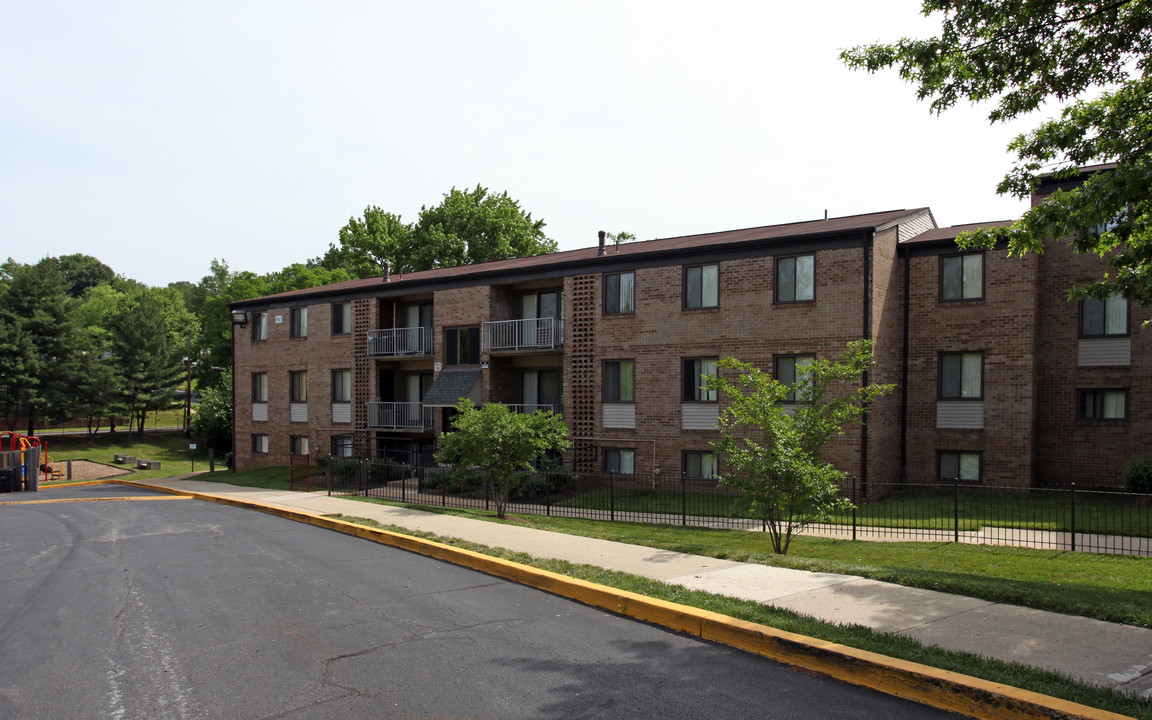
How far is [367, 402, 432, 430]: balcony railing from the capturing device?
29.2m

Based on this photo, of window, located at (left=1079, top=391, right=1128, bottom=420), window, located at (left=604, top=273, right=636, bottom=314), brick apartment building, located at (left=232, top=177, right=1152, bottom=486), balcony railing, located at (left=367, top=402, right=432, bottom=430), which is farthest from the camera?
balcony railing, located at (left=367, top=402, right=432, bottom=430)

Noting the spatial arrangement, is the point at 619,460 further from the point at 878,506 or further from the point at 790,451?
the point at 790,451

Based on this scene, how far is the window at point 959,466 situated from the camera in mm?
20719

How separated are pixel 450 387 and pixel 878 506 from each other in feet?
49.4

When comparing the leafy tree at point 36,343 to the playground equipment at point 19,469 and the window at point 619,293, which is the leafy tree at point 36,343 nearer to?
the playground equipment at point 19,469

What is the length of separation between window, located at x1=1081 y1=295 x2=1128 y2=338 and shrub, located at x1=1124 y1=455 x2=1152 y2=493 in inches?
139

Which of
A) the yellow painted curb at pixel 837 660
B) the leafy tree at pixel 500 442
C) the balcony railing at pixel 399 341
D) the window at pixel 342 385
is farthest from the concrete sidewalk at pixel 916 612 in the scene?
the window at pixel 342 385

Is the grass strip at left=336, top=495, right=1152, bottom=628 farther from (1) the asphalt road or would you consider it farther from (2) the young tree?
(1) the asphalt road

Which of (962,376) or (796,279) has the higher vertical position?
(796,279)

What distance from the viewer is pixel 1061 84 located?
9.16 metres

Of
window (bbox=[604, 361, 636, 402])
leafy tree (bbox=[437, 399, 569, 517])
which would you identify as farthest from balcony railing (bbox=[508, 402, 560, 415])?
leafy tree (bbox=[437, 399, 569, 517])

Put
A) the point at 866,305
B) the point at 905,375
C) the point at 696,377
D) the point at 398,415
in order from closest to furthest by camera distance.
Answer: the point at 866,305 → the point at 905,375 → the point at 696,377 → the point at 398,415

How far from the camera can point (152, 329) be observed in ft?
196

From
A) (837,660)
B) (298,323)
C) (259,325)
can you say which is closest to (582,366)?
(298,323)
